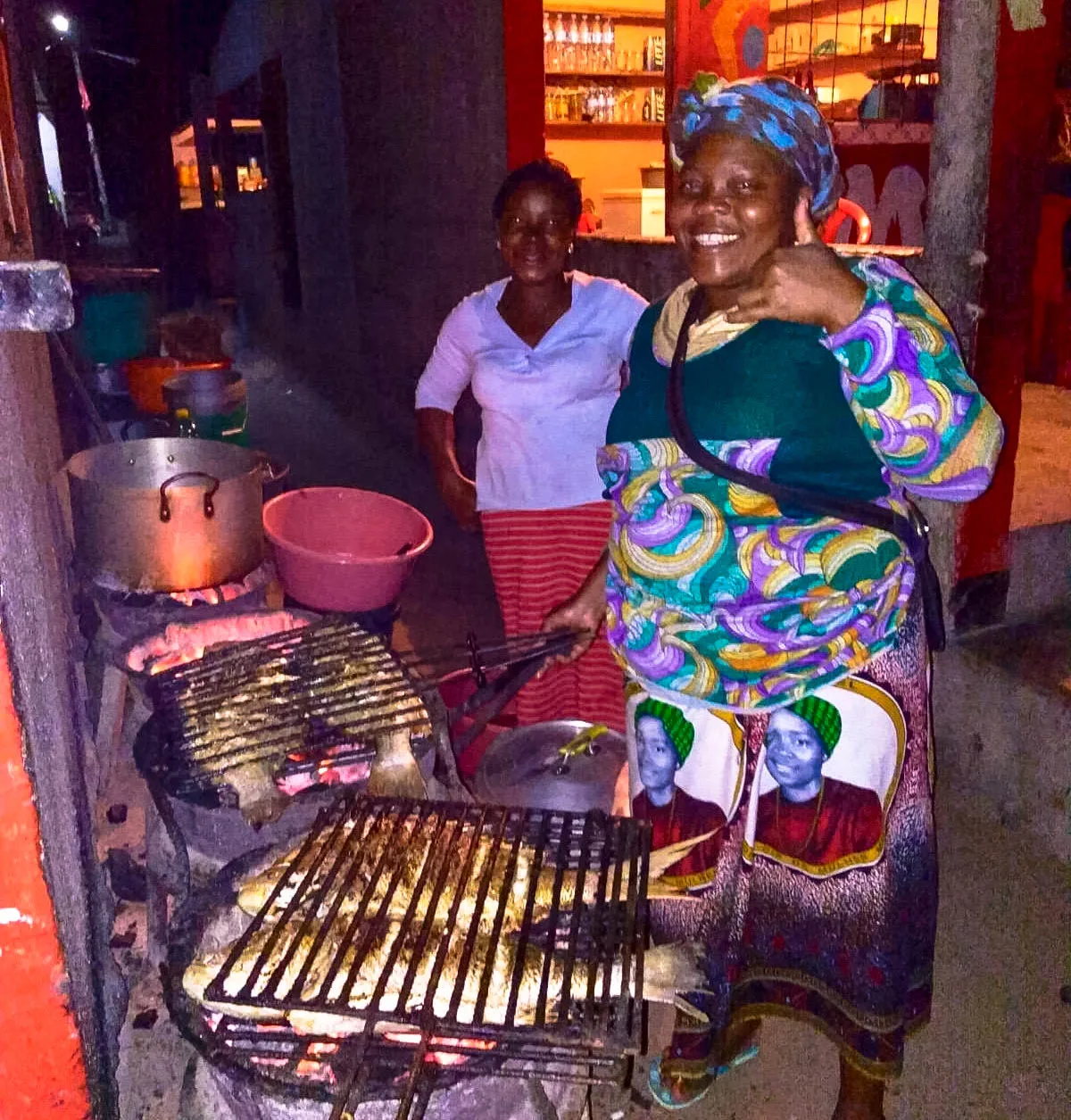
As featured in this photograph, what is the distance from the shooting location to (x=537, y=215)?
3373 millimetres

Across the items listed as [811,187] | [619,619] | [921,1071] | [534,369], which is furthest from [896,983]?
[534,369]

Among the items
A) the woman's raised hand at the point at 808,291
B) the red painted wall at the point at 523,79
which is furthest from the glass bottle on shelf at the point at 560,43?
the woman's raised hand at the point at 808,291

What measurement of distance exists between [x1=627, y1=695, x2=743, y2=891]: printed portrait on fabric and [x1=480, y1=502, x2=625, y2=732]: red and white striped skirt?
1287 millimetres

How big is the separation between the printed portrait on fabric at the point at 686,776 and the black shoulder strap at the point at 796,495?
496 millimetres

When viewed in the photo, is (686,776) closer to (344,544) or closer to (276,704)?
(276,704)

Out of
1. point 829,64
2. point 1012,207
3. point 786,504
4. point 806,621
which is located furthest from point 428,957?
point 829,64

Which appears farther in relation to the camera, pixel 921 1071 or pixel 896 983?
pixel 921 1071

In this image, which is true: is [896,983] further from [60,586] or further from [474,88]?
[474,88]

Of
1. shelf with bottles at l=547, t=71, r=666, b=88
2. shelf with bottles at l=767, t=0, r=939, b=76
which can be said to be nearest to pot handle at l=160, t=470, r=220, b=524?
shelf with bottles at l=547, t=71, r=666, b=88

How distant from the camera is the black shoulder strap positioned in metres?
1.93

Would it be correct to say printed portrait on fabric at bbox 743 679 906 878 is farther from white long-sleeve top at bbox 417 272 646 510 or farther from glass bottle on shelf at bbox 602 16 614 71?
glass bottle on shelf at bbox 602 16 614 71

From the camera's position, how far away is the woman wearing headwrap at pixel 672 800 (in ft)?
7.23

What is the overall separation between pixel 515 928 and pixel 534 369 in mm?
2095

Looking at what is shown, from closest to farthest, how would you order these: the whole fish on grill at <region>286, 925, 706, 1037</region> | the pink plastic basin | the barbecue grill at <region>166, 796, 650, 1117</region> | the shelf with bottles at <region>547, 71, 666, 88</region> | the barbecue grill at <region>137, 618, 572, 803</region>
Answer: the barbecue grill at <region>166, 796, 650, 1117</region>, the whole fish on grill at <region>286, 925, 706, 1037</region>, the barbecue grill at <region>137, 618, 572, 803</region>, the pink plastic basin, the shelf with bottles at <region>547, 71, 666, 88</region>
